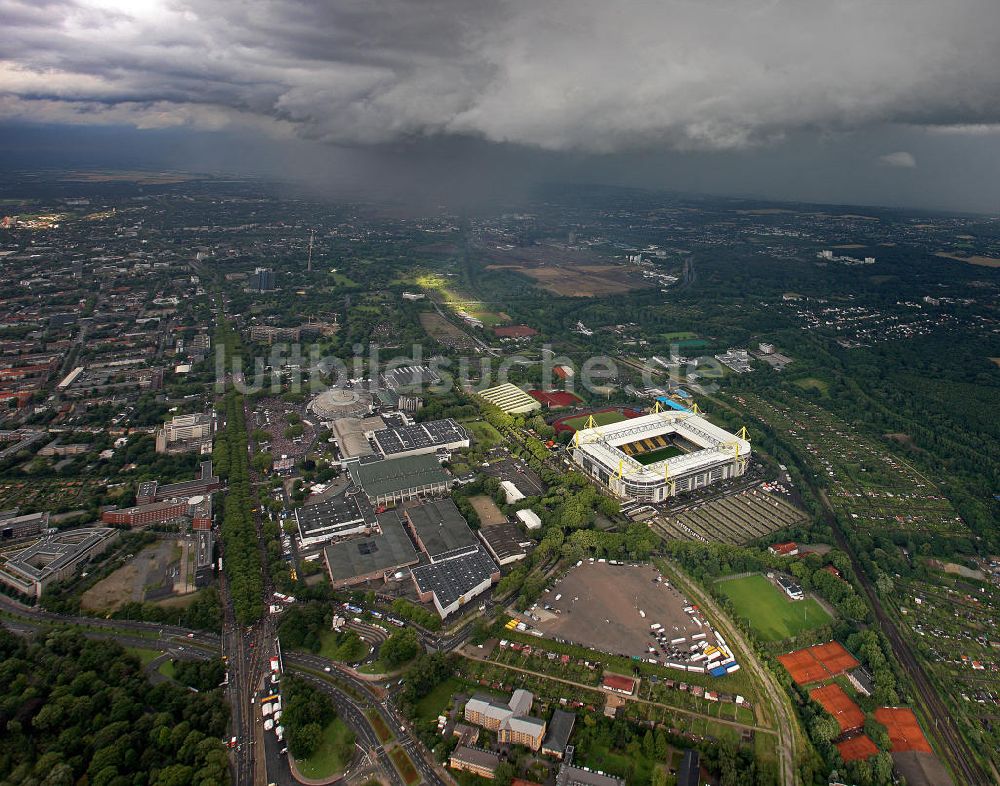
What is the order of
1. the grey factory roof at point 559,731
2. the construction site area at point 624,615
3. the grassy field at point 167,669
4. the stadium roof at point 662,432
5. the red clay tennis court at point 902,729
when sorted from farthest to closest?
the stadium roof at point 662,432
the construction site area at point 624,615
the grassy field at point 167,669
the red clay tennis court at point 902,729
the grey factory roof at point 559,731

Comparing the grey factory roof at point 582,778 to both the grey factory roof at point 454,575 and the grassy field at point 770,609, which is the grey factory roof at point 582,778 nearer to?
the grey factory roof at point 454,575

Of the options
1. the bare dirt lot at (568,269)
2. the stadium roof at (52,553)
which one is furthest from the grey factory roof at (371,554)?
the bare dirt lot at (568,269)

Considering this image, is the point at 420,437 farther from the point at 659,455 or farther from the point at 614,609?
the point at 614,609

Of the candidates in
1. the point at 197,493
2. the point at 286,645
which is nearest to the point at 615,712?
the point at 286,645

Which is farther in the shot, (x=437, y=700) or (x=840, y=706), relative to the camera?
(x=840, y=706)

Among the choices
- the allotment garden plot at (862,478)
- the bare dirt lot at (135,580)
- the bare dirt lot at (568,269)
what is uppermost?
the bare dirt lot at (568,269)

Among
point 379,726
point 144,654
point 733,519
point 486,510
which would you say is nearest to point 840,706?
point 733,519
